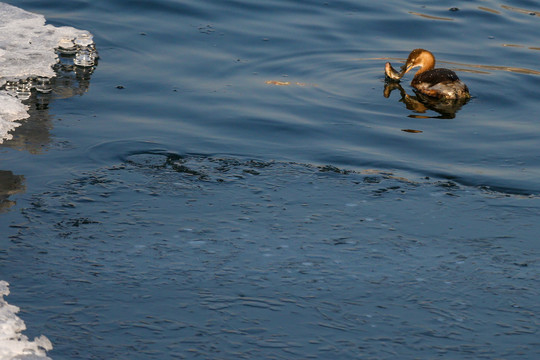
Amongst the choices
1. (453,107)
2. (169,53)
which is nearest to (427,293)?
(453,107)

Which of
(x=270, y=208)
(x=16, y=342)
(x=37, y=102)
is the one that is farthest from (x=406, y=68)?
(x=16, y=342)

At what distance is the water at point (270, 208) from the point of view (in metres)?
4.55

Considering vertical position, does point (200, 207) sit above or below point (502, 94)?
below

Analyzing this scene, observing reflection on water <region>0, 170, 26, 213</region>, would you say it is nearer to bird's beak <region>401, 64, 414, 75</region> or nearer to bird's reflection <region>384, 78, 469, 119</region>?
bird's reflection <region>384, 78, 469, 119</region>

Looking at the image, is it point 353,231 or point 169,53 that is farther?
point 169,53

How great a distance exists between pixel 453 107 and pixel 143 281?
198 inches

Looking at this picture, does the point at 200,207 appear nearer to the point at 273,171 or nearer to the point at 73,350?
the point at 273,171

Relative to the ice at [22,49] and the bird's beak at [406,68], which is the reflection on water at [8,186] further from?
the bird's beak at [406,68]

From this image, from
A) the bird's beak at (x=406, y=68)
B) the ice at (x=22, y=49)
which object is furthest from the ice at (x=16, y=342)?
the bird's beak at (x=406, y=68)

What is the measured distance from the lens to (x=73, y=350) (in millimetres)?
4230

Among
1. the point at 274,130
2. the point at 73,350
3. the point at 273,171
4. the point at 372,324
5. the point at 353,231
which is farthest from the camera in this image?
the point at 274,130

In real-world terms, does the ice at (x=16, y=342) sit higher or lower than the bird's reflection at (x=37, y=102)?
lower

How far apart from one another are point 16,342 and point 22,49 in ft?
17.9

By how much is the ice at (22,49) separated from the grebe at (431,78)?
3635 millimetres
